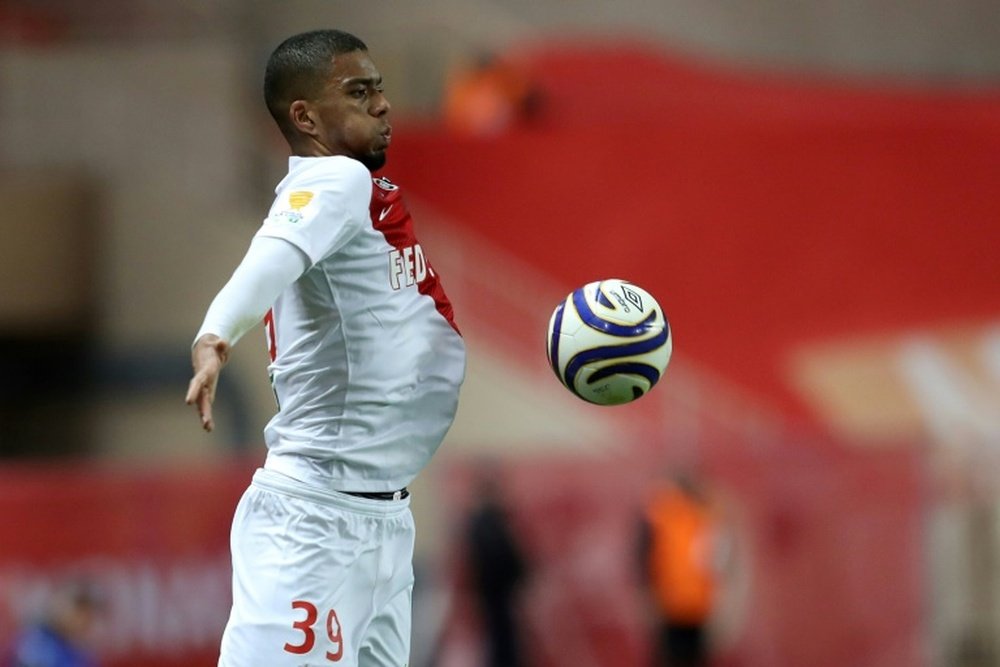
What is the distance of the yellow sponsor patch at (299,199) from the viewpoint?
485 cm

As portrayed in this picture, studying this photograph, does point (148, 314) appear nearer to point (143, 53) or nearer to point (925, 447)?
point (143, 53)

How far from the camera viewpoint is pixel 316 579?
5.14m

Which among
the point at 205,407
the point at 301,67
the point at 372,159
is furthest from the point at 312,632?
the point at 301,67

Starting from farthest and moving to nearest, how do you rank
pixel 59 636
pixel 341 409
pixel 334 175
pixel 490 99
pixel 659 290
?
1. pixel 490 99
2. pixel 659 290
3. pixel 59 636
4. pixel 341 409
5. pixel 334 175

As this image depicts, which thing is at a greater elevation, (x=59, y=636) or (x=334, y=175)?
(x=334, y=175)

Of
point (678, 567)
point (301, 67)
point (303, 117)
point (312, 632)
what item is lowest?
point (678, 567)

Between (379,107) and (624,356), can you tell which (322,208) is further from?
(624,356)

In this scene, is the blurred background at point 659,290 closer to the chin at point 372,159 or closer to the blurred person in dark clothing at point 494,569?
the blurred person in dark clothing at point 494,569

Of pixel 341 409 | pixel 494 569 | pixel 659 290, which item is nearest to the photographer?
pixel 341 409

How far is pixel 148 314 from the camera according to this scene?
17000 mm

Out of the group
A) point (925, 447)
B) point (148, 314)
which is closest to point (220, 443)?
point (148, 314)

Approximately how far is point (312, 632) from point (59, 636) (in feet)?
19.3

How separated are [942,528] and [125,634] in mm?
6790

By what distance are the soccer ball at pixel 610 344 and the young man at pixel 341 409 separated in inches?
14.7
